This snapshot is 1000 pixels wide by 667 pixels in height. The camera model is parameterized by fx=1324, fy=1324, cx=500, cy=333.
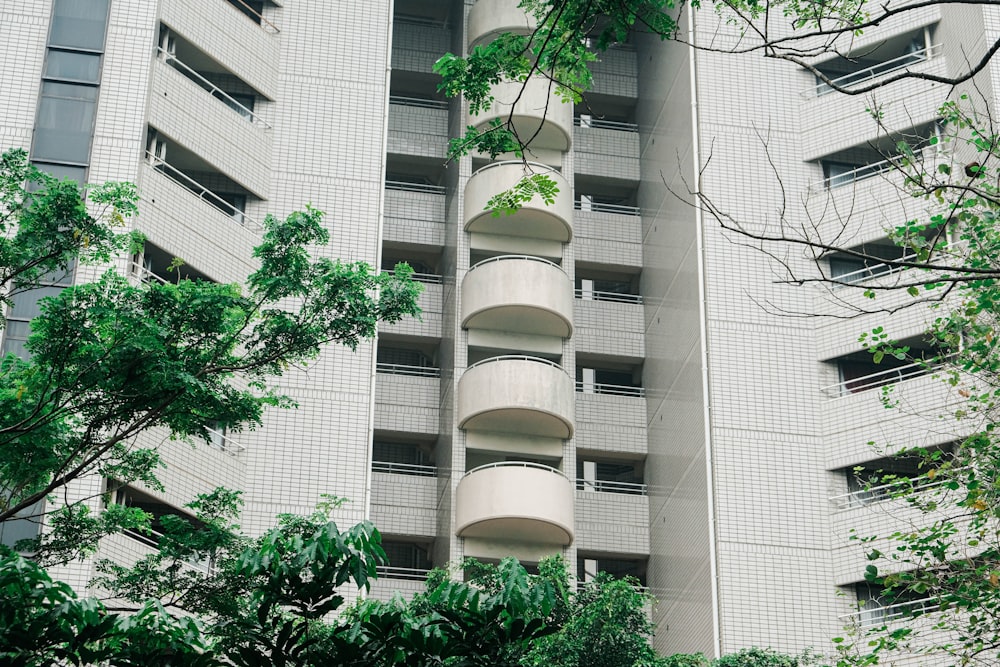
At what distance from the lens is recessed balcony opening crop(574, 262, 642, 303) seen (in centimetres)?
2841

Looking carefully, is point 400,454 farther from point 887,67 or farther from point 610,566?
point 887,67

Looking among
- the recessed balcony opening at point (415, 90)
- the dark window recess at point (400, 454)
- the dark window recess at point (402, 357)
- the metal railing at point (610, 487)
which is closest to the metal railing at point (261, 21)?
the recessed balcony opening at point (415, 90)

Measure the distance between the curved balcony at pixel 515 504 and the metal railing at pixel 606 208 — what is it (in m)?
6.99

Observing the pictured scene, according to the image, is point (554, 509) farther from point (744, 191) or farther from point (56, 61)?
point (56, 61)

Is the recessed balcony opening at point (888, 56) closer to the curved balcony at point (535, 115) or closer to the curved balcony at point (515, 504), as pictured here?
the curved balcony at point (535, 115)

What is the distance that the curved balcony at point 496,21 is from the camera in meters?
27.8

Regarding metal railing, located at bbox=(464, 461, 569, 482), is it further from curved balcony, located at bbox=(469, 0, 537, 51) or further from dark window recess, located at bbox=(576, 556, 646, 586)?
curved balcony, located at bbox=(469, 0, 537, 51)

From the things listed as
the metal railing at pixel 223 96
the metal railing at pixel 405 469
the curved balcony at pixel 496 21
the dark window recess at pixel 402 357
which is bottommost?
the metal railing at pixel 405 469

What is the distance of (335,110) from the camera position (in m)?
25.1

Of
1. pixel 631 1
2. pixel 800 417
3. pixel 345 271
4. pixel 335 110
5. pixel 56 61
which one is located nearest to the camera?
pixel 631 1

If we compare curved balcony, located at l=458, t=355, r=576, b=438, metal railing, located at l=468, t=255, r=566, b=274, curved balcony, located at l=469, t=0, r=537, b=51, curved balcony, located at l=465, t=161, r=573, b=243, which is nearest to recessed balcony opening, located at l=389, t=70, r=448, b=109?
curved balcony, located at l=469, t=0, r=537, b=51

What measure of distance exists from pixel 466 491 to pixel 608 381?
16.4 feet

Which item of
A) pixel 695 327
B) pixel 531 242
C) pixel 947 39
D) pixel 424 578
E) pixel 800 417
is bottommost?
pixel 424 578

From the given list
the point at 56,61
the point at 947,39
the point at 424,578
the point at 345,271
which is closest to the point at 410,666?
the point at 345,271
